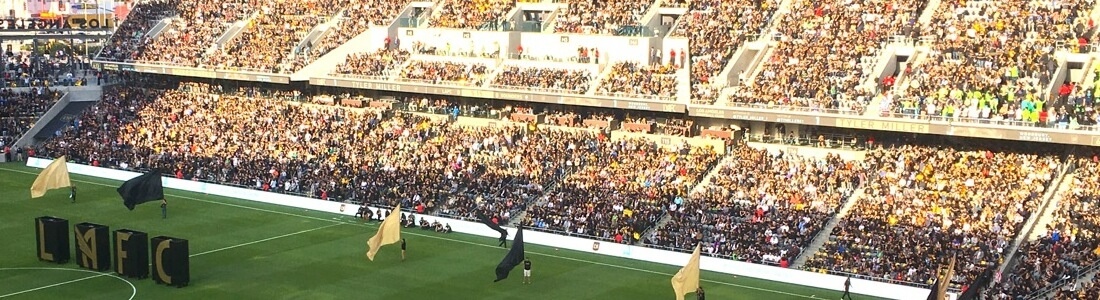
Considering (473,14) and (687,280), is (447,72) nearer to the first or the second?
(473,14)

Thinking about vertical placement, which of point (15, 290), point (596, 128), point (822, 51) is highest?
point (822, 51)

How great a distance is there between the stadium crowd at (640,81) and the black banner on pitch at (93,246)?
23.2 meters

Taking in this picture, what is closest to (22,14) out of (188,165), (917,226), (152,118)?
(152,118)

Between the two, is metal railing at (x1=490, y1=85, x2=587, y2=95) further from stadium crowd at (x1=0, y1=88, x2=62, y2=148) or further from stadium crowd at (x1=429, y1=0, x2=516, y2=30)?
stadium crowd at (x1=0, y1=88, x2=62, y2=148)

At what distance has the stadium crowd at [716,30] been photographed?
55156 mm

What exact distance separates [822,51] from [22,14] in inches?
4209

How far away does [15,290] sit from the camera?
127ft

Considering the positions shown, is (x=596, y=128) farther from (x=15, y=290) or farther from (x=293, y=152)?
(x=15, y=290)

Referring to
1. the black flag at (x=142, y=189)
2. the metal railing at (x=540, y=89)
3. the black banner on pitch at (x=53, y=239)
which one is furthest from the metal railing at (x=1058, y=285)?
the black flag at (x=142, y=189)

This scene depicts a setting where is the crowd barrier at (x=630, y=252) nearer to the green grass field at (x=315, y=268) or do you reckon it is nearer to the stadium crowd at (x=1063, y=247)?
the green grass field at (x=315, y=268)

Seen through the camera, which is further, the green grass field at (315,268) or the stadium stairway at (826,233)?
the stadium stairway at (826,233)

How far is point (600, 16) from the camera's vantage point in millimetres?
61094

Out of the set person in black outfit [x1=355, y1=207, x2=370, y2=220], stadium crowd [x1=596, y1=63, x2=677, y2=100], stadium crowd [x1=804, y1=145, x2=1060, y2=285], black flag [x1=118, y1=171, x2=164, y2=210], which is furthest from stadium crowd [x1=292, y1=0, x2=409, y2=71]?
stadium crowd [x1=804, y1=145, x2=1060, y2=285]

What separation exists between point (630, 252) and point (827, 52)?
13453mm
